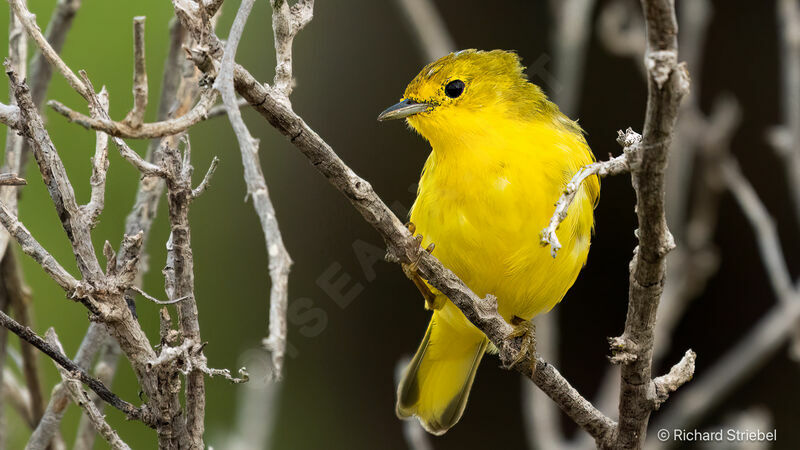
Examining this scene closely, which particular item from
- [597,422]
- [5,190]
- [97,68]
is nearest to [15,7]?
[5,190]

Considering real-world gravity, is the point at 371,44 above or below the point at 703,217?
above

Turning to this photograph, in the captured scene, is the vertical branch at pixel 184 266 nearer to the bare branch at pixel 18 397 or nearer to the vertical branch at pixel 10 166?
the vertical branch at pixel 10 166

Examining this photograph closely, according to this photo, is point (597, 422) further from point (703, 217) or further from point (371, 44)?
point (371, 44)

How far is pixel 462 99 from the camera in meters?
3.35

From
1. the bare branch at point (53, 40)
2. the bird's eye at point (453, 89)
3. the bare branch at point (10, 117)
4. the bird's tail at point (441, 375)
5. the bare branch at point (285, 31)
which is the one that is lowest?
the bird's tail at point (441, 375)

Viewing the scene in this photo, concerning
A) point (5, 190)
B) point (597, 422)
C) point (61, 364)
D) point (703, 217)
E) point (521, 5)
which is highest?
point (521, 5)

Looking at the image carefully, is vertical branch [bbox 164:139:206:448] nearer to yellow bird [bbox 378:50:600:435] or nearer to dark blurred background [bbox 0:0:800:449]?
yellow bird [bbox 378:50:600:435]

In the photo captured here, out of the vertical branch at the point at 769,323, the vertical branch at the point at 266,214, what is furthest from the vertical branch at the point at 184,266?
the vertical branch at the point at 769,323

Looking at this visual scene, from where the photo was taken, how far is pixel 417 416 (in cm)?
366

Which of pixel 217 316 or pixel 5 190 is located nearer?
pixel 5 190

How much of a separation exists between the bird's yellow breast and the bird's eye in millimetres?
121

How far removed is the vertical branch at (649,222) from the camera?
1.50 m

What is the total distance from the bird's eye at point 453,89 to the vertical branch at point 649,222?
146cm

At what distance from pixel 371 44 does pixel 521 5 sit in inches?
39.0
